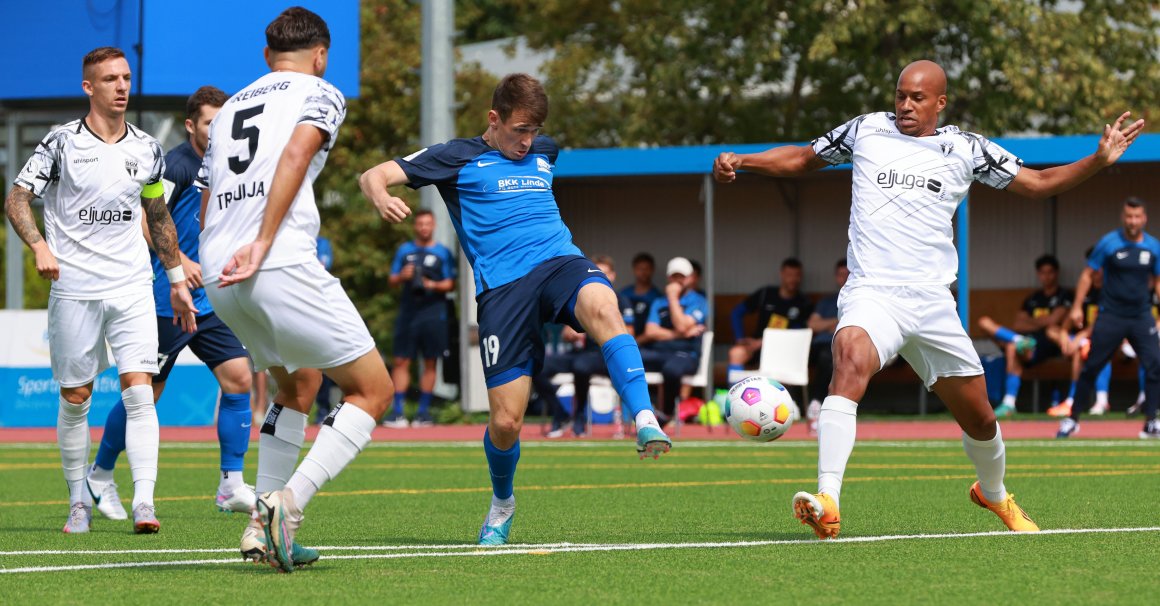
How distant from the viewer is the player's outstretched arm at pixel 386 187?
21.9 ft

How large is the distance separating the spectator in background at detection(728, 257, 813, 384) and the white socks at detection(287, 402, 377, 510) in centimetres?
1384

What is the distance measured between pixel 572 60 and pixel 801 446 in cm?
1750

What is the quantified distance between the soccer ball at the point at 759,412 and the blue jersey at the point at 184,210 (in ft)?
10.9

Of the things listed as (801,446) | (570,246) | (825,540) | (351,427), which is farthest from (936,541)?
(801,446)

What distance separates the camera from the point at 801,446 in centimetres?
1571

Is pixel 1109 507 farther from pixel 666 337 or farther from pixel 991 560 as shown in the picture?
pixel 666 337

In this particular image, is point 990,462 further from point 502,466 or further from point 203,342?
point 203,342

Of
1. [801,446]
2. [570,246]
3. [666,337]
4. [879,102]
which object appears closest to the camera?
[570,246]

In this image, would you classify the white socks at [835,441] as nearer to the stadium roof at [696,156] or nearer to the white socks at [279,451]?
the white socks at [279,451]

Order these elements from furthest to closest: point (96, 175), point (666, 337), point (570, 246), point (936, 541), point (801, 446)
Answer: point (666, 337) < point (801, 446) < point (96, 175) < point (570, 246) < point (936, 541)

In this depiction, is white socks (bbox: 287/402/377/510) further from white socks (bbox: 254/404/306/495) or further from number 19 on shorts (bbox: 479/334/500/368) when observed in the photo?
number 19 on shorts (bbox: 479/334/500/368)

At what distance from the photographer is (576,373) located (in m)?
17.8

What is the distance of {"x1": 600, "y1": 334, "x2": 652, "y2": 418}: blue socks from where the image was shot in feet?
23.5

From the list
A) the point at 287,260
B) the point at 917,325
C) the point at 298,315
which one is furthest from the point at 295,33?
the point at 917,325
